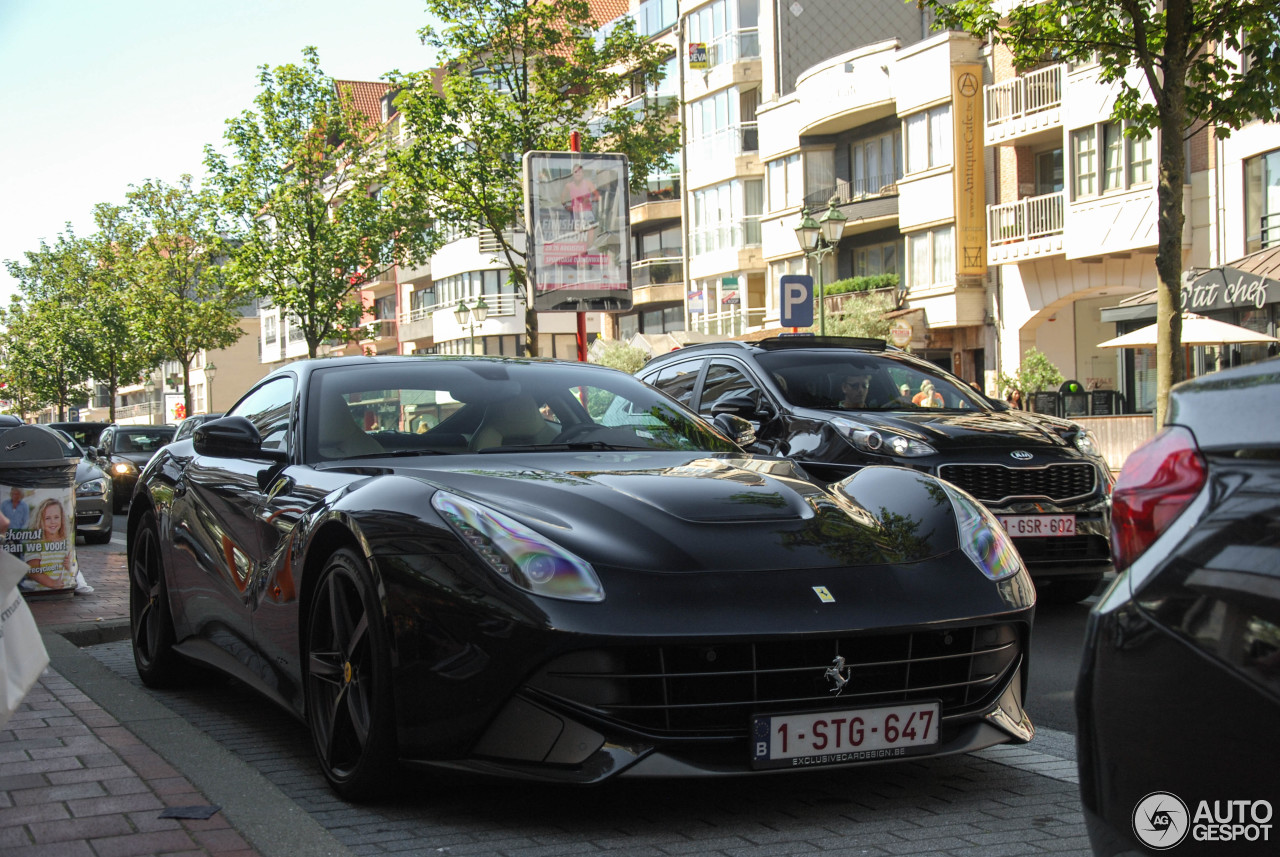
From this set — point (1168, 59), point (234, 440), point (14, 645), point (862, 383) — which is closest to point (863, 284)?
point (1168, 59)

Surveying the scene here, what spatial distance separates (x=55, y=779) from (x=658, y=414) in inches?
95.2

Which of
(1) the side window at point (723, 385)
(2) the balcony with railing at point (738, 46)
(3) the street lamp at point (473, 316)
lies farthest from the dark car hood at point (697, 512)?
(3) the street lamp at point (473, 316)

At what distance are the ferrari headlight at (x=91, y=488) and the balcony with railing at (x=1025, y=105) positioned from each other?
24.6 metres

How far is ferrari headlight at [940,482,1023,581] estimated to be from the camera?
4168 mm

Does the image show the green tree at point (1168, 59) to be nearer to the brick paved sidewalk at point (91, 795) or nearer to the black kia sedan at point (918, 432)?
the black kia sedan at point (918, 432)

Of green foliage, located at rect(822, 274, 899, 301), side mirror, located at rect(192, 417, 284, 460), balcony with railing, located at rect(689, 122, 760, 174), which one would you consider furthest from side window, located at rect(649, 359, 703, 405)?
balcony with railing, located at rect(689, 122, 760, 174)

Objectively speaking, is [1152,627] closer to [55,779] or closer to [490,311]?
[55,779]

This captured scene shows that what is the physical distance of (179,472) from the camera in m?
6.31

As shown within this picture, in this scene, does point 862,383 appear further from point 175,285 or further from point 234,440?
point 175,285

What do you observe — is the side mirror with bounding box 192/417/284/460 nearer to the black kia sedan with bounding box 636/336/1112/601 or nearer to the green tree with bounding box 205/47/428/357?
the black kia sedan with bounding box 636/336/1112/601

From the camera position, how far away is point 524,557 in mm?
3814

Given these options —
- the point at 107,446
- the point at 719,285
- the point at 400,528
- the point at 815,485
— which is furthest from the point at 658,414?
the point at 719,285

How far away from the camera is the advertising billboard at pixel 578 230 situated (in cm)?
1738

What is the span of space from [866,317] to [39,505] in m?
30.6
